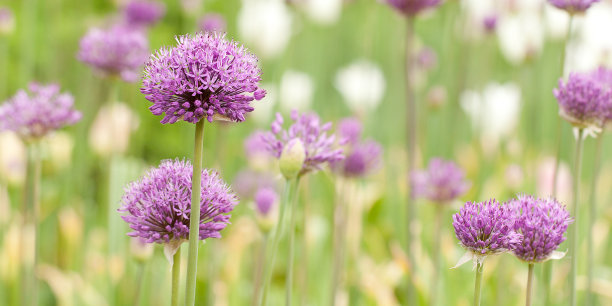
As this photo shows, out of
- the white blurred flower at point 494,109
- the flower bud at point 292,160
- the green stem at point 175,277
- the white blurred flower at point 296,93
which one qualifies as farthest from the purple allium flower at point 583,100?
the white blurred flower at point 296,93

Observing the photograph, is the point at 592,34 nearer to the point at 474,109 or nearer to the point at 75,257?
the point at 474,109

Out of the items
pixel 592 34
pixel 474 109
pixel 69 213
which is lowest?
pixel 69 213

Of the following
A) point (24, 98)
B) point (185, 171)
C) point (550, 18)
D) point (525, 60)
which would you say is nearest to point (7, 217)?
point (24, 98)

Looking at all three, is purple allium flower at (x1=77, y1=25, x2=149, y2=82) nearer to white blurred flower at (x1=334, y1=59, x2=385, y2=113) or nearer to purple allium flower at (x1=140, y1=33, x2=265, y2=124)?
purple allium flower at (x1=140, y1=33, x2=265, y2=124)

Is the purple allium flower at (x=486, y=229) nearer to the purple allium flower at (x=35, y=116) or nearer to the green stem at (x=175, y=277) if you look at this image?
the green stem at (x=175, y=277)

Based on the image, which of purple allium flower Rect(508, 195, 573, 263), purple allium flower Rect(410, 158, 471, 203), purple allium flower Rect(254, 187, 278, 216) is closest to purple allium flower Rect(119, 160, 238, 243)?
purple allium flower Rect(508, 195, 573, 263)

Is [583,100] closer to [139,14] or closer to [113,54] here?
[113,54]

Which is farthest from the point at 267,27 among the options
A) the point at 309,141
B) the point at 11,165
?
the point at 309,141
